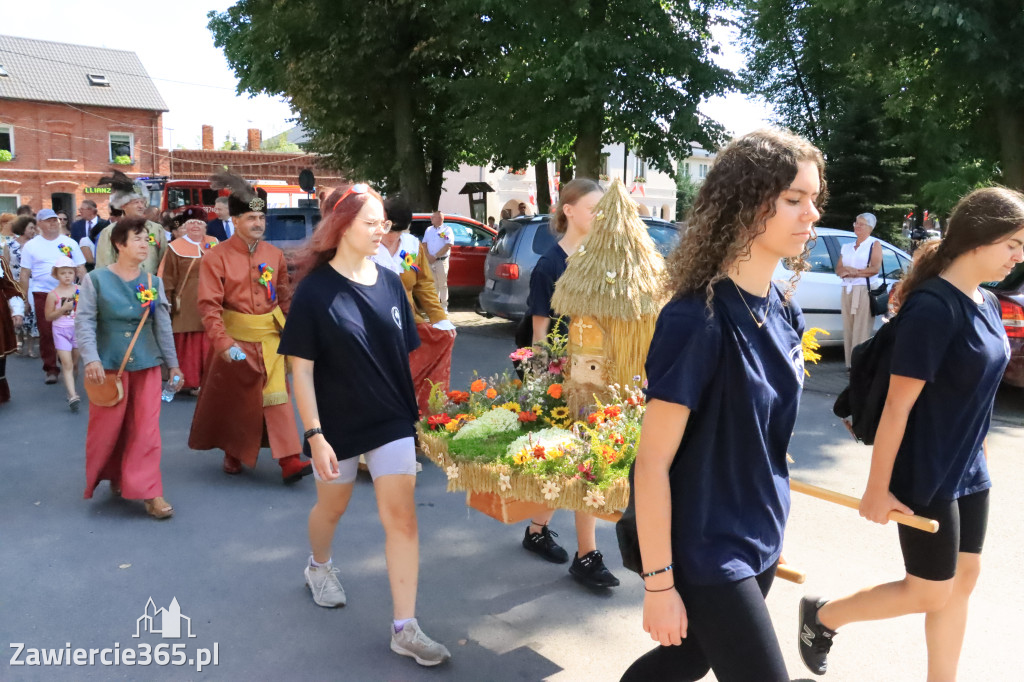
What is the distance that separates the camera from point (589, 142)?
17.4 m

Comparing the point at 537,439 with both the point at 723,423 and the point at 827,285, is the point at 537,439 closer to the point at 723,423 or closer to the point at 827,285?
the point at 723,423

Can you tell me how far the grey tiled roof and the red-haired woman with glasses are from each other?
48979 millimetres

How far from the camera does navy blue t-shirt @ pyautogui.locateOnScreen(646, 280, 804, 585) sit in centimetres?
207

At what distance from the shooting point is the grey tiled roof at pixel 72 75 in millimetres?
46344

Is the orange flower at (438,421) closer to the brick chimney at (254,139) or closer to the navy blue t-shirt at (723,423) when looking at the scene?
the navy blue t-shirt at (723,423)

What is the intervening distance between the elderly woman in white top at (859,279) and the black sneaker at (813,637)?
7.76 metres

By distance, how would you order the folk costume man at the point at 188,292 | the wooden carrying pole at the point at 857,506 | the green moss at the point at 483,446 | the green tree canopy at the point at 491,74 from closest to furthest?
1. the wooden carrying pole at the point at 857,506
2. the green moss at the point at 483,446
3. the folk costume man at the point at 188,292
4. the green tree canopy at the point at 491,74

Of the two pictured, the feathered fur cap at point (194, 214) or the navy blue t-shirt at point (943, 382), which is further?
the feathered fur cap at point (194, 214)

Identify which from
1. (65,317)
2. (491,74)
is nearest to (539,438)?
(65,317)

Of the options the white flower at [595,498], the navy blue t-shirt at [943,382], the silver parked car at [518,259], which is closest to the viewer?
the navy blue t-shirt at [943,382]

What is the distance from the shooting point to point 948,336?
110 inches

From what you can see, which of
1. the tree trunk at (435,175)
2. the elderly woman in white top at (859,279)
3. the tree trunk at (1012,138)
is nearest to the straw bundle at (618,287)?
the elderly woman in white top at (859,279)

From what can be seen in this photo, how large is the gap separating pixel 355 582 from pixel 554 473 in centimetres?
166

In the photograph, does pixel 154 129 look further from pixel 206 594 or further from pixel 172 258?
pixel 206 594
